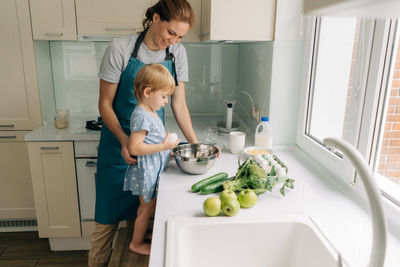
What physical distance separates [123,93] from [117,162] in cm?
38

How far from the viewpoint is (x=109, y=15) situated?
2227 mm

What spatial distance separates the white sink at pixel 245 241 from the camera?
1.04 m

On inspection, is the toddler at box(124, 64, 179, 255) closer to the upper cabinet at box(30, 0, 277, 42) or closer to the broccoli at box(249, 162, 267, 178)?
the broccoli at box(249, 162, 267, 178)

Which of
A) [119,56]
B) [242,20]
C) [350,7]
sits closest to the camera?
[350,7]

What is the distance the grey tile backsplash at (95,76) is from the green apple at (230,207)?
4.85ft

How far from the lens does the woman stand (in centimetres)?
A: 144

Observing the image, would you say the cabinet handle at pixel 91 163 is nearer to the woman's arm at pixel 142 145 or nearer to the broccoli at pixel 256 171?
the woman's arm at pixel 142 145

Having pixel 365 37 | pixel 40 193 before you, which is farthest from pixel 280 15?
pixel 40 193

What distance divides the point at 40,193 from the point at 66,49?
1.15 meters

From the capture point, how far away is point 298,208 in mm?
1154

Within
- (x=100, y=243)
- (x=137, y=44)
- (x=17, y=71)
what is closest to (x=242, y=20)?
(x=137, y=44)

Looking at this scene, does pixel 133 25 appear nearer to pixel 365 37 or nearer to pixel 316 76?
pixel 316 76

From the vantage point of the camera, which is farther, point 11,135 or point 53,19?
point 11,135

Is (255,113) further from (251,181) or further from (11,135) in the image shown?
(11,135)
